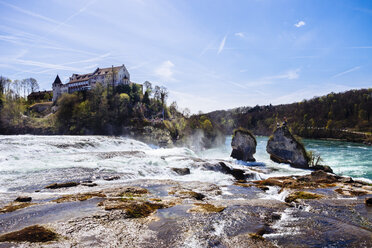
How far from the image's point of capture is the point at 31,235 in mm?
6859

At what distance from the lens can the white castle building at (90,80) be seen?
337 ft

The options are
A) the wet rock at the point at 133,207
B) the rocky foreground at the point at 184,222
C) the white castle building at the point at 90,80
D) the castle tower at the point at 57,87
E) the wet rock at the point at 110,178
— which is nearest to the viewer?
the rocky foreground at the point at 184,222

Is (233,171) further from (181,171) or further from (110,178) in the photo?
(110,178)

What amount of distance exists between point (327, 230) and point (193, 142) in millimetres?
71006

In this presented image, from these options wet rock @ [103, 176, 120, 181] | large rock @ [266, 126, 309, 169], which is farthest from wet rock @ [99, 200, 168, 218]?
large rock @ [266, 126, 309, 169]

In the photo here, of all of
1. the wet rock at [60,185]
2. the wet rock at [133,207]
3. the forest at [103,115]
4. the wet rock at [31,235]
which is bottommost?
the wet rock at [60,185]

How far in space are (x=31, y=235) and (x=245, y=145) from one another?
4386 cm

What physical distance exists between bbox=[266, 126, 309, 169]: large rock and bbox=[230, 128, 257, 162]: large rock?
3688 millimetres

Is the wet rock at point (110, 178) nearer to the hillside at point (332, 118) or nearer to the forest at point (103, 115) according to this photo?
the forest at point (103, 115)

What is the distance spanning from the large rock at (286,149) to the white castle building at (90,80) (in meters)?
81.2

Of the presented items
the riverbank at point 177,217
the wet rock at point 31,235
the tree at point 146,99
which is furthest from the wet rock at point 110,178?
the tree at point 146,99

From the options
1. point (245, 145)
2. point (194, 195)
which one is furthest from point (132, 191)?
point (245, 145)

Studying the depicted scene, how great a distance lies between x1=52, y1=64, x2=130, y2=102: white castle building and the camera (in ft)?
337

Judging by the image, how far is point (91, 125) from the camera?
80375 mm
